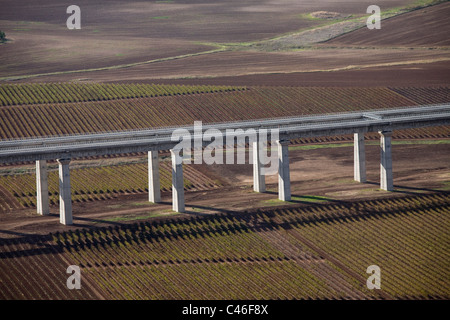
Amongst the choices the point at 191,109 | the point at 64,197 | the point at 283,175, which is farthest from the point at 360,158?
the point at 64,197

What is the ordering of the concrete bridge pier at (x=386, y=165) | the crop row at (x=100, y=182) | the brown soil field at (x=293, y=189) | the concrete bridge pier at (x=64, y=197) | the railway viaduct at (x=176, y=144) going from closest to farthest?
the concrete bridge pier at (x=64, y=197) → the railway viaduct at (x=176, y=144) → the brown soil field at (x=293, y=189) → the crop row at (x=100, y=182) → the concrete bridge pier at (x=386, y=165)

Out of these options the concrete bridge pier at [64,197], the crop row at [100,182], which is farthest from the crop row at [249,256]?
the crop row at [100,182]

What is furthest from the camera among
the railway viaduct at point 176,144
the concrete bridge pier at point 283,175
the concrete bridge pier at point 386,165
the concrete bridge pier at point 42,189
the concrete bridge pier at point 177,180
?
the concrete bridge pier at point 386,165

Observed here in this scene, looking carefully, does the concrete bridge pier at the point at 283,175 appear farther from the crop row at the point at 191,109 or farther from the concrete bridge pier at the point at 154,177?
the crop row at the point at 191,109

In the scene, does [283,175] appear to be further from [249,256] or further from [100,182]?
[100,182]

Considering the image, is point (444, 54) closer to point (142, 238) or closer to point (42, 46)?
point (42, 46)

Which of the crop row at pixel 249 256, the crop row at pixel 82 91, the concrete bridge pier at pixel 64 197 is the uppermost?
the crop row at pixel 82 91

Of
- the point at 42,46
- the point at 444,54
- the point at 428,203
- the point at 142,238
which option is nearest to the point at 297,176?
the point at 428,203

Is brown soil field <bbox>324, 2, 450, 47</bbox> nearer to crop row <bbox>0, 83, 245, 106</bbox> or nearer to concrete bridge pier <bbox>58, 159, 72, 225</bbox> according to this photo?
crop row <bbox>0, 83, 245, 106</bbox>
